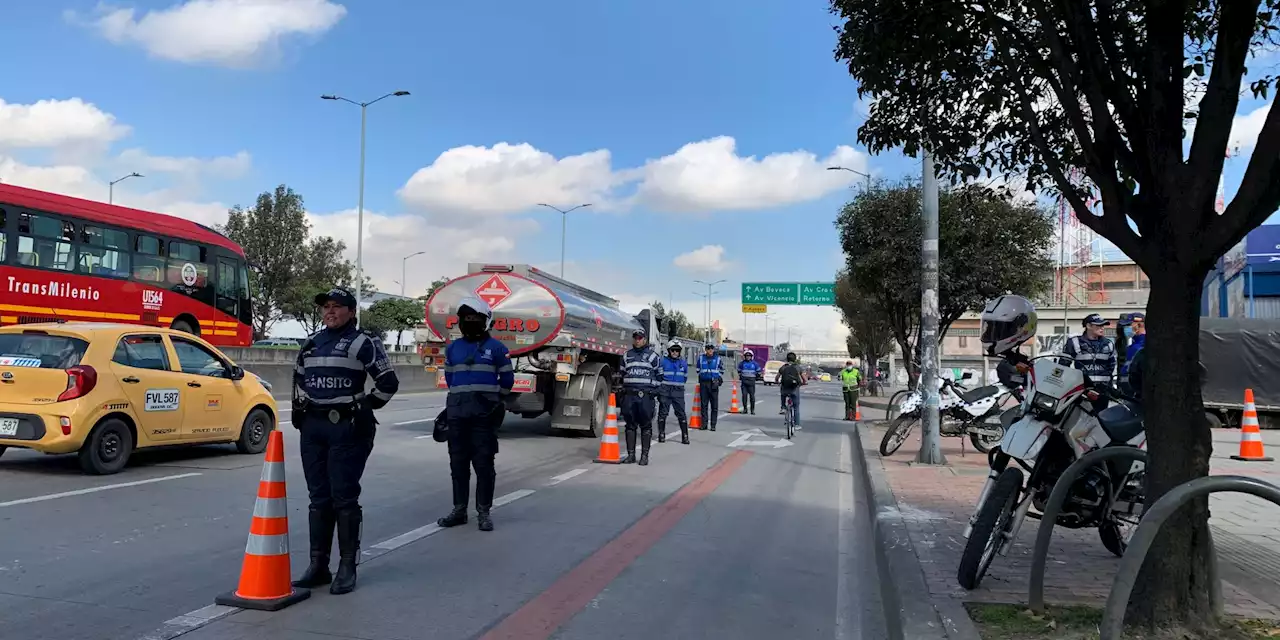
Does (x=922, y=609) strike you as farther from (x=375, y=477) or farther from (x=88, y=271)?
(x=88, y=271)

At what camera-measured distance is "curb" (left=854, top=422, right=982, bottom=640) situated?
4.47 m

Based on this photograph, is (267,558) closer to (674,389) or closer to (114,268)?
(674,389)

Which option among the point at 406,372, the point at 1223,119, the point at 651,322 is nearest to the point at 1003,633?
the point at 1223,119

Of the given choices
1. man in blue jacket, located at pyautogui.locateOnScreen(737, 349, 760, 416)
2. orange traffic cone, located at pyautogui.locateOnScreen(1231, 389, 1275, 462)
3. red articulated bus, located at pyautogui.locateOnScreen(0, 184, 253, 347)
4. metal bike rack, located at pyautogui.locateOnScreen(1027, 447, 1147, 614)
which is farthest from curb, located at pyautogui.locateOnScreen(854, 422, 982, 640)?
red articulated bus, located at pyautogui.locateOnScreen(0, 184, 253, 347)

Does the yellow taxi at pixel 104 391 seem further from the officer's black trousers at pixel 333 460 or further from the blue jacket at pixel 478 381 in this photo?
the officer's black trousers at pixel 333 460

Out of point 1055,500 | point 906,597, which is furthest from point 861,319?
point 1055,500

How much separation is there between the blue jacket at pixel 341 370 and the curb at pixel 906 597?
10.3 ft

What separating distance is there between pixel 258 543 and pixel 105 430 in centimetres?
516

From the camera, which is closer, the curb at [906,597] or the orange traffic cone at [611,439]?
the curb at [906,597]

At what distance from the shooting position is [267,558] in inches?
198

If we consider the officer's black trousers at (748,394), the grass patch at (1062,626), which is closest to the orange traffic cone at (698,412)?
the officer's black trousers at (748,394)

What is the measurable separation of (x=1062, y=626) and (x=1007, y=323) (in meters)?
1.92

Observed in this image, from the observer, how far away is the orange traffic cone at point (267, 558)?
196 inches

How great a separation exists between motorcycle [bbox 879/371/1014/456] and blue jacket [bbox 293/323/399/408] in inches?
373
